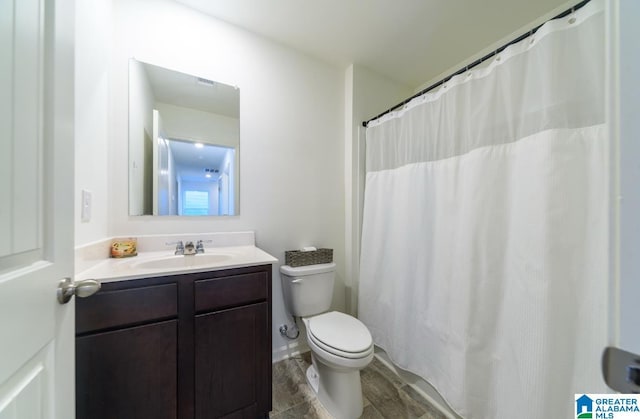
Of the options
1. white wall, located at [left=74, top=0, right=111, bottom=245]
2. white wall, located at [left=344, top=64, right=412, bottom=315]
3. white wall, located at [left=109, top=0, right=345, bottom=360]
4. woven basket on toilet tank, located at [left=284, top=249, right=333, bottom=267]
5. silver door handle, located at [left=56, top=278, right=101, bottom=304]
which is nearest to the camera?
silver door handle, located at [left=56, top=278, right=101, bottom=304]

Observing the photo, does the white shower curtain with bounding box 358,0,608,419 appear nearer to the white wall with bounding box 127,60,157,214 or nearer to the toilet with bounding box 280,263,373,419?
the toilet with bounding box 280,263,373,419

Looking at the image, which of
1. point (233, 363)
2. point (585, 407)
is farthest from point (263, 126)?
point (585, 407)

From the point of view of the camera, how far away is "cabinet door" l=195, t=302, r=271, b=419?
96 cm

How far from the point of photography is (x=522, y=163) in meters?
0.92

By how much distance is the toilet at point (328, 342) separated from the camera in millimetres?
1141

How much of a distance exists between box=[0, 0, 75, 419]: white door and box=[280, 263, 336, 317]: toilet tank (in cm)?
104

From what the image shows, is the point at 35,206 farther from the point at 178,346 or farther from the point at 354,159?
the point at 354,159

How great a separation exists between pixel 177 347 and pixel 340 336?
2.61 ft

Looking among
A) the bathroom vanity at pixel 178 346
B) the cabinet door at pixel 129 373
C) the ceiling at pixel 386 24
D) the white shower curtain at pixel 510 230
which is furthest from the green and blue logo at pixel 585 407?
the ceiling at pixel 386 24

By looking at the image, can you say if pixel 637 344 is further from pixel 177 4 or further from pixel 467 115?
pixel 177 4

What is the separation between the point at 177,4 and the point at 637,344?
224cm

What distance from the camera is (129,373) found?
839mm

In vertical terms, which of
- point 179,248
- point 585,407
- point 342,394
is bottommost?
point 342,394

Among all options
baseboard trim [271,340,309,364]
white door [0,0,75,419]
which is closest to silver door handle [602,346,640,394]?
white door [0,0,75,419]
